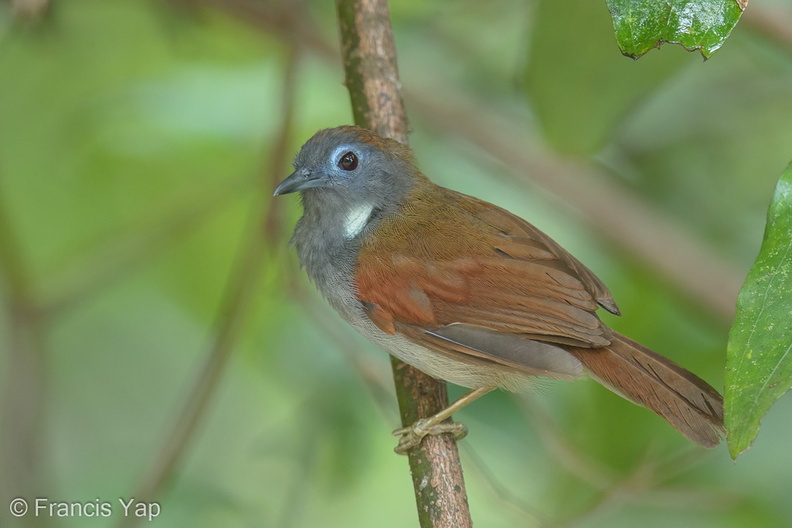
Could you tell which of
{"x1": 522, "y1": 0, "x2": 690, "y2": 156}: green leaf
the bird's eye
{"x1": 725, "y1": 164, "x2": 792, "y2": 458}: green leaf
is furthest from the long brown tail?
the bird's eye

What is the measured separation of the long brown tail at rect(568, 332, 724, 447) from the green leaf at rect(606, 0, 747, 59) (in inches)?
42.4

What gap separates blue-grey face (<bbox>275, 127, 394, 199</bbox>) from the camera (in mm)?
3035

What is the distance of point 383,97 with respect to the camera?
3023mm

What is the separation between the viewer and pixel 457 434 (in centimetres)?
279

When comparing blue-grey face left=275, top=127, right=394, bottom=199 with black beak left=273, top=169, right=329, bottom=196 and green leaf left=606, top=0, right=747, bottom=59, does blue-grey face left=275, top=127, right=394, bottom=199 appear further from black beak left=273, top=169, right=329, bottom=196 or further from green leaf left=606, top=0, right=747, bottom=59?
green leaf left=606, top=0, right=747, bottom=59

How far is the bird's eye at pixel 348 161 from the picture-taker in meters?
3.07

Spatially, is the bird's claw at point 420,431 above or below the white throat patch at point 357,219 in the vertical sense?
below

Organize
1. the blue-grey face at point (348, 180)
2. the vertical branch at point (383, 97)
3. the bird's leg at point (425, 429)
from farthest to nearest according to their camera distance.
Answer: the blue-grey face at point (348, 180) → the vertical branch at point (383, 97) → the bird's leg at point (425, 429)

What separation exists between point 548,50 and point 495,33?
1577mm

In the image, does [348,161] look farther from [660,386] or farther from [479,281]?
[660,386]

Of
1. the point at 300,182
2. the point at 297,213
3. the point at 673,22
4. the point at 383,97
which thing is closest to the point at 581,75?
the point at 383,97

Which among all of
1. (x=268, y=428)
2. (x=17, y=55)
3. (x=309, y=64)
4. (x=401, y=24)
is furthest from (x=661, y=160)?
(x=17, y=55)

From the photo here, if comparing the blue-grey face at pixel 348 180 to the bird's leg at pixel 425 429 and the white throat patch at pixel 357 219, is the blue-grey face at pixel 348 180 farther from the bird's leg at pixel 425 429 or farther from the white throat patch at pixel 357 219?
the bird's leg at pixel 425 429

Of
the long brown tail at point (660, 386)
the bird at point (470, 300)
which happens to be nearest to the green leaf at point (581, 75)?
the bird at point (470, 300)
